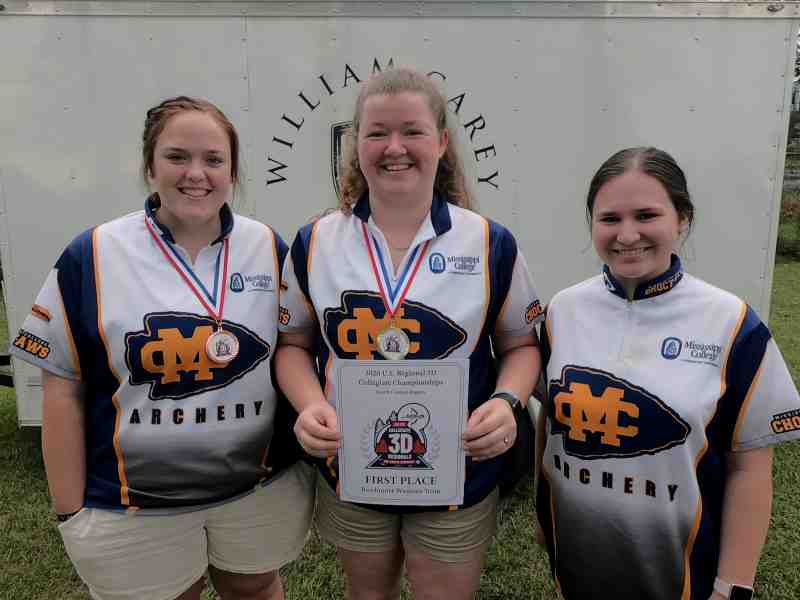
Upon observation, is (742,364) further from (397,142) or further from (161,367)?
(161,367)

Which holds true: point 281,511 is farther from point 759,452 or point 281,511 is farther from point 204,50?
point 204,50

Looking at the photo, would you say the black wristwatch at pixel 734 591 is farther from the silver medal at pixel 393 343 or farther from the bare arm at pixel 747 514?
the silver medal at pixel 393 343

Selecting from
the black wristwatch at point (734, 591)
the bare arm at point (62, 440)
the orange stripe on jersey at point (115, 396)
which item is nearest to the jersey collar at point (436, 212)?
the orange stripe on jersey at point (115, 396)

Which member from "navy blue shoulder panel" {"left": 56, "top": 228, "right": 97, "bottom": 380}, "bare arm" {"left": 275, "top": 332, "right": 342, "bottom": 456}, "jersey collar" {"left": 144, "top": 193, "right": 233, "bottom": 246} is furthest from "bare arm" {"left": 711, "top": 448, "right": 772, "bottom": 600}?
"navy blue shoulder panel" {"left": 56, "top": 228, "right": 97, "bottom": 380}

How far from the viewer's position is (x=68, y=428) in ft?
5.73

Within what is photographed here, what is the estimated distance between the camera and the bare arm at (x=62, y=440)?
174cm

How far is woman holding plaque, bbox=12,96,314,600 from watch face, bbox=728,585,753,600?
1.32m

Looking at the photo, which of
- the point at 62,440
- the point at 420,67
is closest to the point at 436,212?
the point at 62,440

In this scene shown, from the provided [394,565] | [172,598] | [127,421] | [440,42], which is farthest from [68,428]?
[440,42]

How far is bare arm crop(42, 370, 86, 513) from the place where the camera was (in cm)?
174

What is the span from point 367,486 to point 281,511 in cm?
49

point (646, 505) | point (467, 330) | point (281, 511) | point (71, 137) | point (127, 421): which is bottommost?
point (281, 511)

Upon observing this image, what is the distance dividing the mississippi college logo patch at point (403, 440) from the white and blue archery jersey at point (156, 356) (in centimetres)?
43

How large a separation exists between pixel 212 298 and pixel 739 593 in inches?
62.9
